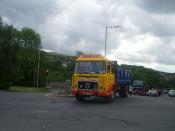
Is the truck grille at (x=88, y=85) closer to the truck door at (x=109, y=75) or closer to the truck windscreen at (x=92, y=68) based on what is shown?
the truck windscreen at (x=92, y=68)

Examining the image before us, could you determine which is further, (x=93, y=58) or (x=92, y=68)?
(x=93, y=58)

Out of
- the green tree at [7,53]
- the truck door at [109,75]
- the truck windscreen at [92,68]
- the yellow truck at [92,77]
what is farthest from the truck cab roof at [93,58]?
the green tree at [7,53]

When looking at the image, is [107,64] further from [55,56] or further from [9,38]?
[55,56]

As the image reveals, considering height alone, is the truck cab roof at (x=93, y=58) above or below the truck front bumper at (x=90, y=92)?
above

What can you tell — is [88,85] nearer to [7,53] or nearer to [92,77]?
[92,77]

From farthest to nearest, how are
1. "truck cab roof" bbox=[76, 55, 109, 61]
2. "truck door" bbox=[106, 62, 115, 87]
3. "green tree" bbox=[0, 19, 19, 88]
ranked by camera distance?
"green tree" bbox=[0, 19, 19, 88] < "truck door" bbox=[106, 62, 115, 87] < "truck cab roof" bbox=[76, 55, 109, 61]

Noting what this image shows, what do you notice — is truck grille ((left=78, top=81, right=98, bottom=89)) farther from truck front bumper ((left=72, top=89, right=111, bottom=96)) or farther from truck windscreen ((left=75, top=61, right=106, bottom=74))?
truck windscreen ((left=75, top=61, right=106, bottom=74))

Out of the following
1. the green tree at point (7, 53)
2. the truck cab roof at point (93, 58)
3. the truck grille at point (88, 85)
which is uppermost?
the green tree at point (7, 53)

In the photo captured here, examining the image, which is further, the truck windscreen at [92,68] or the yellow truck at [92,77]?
the truck windscreen at [92,68]

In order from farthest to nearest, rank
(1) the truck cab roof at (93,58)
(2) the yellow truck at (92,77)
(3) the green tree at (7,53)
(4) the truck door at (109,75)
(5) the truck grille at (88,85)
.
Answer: (3) the green tree at (7,53) < (4) the truck door at (109,75) < (1) the truck cab roof at (93,58) < (5) the truck grille at (88,85) < (2) the yellow truck at (92,77)

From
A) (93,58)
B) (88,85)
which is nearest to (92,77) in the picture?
(88,85)

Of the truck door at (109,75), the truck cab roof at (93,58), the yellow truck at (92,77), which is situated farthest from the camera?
the truck door at (109,75)

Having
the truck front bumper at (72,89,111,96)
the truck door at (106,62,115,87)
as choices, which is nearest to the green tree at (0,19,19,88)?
the truck door at (106,62,115,87)

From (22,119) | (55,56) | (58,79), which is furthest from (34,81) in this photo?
(22,119)
